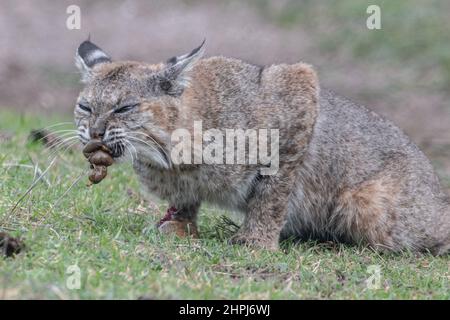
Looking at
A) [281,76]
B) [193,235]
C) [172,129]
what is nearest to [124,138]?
[172,129]

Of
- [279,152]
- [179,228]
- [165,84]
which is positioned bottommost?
[179,228]

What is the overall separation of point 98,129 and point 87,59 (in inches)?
Answer: 42.6

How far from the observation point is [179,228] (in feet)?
26.2

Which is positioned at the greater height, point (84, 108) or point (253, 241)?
point (84, 108)

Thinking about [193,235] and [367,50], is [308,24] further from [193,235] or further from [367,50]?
[193,235]

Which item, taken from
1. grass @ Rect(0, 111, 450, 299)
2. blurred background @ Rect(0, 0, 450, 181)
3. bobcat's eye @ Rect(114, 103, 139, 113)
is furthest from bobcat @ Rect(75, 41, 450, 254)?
blurred background @ Rect(0, 0, 450, 181)

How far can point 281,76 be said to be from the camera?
8.52 metres

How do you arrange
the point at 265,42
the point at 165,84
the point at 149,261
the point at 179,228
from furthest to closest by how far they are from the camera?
the point at 265,42 < the point at 179,228 < the point at 165,84 < the point at 149,261

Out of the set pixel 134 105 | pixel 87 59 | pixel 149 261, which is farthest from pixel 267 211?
pixel 87 59

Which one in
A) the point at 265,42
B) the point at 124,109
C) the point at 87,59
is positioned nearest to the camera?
the point at 124,109

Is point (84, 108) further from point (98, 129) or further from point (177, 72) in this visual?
point (177, 72)

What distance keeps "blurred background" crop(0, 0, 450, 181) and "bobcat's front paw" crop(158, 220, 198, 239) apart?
21.5ft

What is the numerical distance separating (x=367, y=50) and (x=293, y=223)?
9616mm
